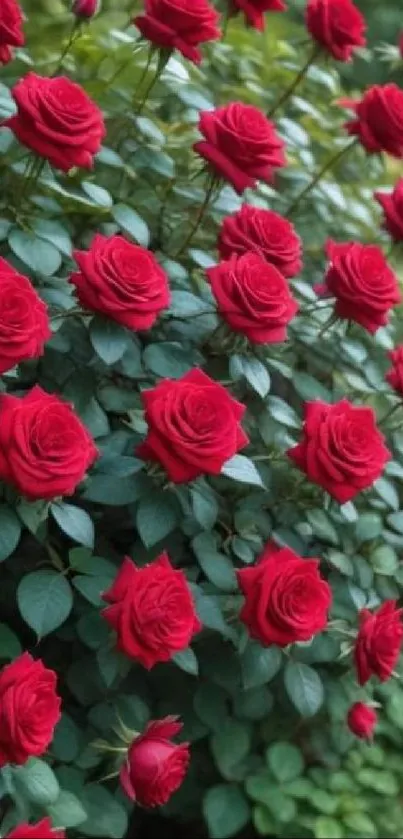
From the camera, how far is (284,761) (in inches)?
59.6

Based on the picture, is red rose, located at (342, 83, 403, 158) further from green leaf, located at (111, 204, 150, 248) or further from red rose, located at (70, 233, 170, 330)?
red rose, located at (70, 233, 170, 330)

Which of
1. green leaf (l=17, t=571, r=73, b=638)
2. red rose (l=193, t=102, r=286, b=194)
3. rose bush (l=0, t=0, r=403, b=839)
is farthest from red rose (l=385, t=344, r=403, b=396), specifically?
green leaf (l=17, t=571, r=73, b=638)

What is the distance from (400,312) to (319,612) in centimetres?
74

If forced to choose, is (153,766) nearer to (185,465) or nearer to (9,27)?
(185,465)

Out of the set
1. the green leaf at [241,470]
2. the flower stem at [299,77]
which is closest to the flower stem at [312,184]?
the flower stem at [299,77]

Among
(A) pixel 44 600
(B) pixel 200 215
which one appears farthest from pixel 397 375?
(A) pixel 44 600

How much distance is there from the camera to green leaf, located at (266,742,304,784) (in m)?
1.50

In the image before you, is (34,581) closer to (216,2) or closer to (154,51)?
(154,51)

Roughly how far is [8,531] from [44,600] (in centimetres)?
10

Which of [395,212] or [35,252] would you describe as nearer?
[35,252]

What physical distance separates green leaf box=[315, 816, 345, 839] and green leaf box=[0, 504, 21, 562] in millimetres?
569

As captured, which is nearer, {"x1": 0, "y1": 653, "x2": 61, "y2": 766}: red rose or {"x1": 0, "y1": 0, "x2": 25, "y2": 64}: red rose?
{"x1": 0, "y1": 653, "x2": 61, "y2": 766}: red rose

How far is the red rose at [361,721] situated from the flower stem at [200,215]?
25.8 inches

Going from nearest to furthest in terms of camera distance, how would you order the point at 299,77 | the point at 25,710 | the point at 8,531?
the point at 25,710 < the point at 8,531 < the point at 299,77
